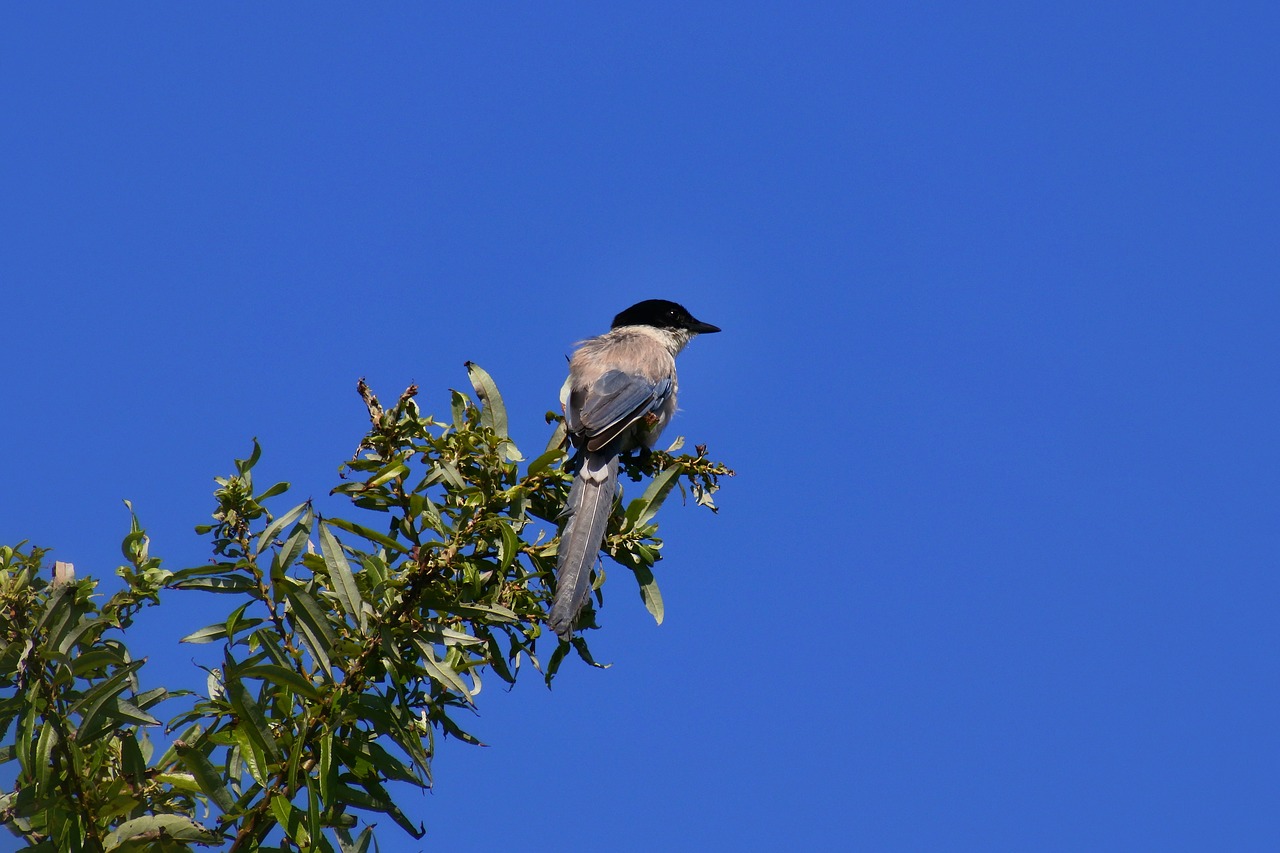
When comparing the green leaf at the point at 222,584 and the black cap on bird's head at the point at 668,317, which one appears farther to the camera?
the black cap on bird's head at the point at 668,317

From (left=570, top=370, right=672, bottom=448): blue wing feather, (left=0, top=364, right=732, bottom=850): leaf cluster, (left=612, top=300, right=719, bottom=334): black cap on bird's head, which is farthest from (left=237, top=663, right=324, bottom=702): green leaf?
(left=612, top=300, right=719, bottom=334): black cap on bird's head

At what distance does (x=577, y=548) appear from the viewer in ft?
11.0

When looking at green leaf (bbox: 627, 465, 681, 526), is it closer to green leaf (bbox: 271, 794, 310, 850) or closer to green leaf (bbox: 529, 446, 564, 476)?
green leaf (bbox: 529, 446, 564, 476)

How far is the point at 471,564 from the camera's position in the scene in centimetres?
288

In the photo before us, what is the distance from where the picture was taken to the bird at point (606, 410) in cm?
331

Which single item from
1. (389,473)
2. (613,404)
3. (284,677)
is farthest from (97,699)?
(613,404)

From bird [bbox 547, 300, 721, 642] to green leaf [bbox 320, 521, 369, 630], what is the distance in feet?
1.80

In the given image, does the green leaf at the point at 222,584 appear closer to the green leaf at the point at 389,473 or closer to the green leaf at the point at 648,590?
the green leaf at the point at 389,473

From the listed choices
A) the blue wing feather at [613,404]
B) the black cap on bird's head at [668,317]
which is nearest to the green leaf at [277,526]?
the blue wing feather at [613,404]

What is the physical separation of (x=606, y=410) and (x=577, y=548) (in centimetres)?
191

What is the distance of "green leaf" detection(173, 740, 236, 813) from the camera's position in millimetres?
2629

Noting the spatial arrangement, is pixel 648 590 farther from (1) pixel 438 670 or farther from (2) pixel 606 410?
(2) pixel 606 410

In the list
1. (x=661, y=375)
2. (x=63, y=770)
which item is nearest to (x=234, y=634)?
(x=63, y=770)

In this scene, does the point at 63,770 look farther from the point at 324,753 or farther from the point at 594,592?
the point at 594,592
